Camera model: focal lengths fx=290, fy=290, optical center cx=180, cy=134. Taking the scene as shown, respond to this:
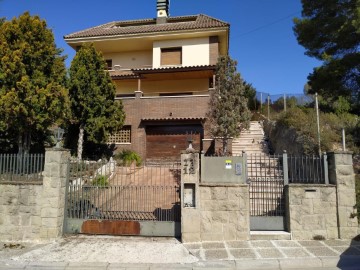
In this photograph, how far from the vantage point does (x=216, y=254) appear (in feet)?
21.6

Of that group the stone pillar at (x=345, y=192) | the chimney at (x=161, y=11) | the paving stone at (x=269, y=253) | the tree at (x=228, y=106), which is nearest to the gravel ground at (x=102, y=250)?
the paving stone at (x=269, y=253)

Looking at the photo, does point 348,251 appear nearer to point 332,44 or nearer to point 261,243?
point 261,243

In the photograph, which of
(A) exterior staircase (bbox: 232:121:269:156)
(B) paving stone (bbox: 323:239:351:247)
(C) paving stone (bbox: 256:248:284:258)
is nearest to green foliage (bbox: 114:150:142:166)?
(A) exterior staircase (bbox: 232:121:269:156)

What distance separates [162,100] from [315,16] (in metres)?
9.25

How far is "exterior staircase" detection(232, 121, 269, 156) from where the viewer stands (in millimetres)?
16375

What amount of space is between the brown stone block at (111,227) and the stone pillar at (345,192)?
5386 millimetres

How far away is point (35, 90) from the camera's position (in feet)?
35.9

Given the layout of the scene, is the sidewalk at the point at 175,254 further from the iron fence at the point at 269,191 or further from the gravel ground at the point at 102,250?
the iron fence at the point at 269,191

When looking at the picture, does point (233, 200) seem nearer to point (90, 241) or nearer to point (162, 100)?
point (90, 241)

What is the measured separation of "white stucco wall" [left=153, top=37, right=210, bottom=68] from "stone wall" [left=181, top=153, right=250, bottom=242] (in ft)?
45.6

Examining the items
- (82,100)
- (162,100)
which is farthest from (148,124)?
(82,100)

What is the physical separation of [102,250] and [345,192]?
638 centimetres

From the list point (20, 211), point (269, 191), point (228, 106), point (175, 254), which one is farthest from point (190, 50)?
point (175, 254)

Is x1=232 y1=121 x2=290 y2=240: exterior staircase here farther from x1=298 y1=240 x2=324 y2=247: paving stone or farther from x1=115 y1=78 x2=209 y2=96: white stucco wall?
x1=115 y1=78 x2=209 y2=96: white stucco wall
